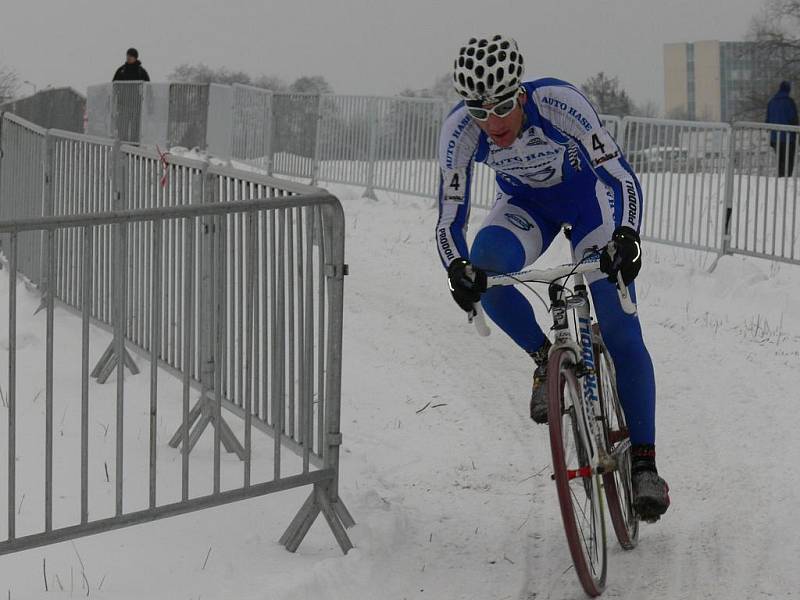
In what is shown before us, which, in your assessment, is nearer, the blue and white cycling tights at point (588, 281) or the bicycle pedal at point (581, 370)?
the bicycle pedal at point (581, 370)

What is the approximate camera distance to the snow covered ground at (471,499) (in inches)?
215

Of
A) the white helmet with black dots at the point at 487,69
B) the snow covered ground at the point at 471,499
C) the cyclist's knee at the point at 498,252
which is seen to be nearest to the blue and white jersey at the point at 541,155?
the cyclist's knee at the point at 498,252

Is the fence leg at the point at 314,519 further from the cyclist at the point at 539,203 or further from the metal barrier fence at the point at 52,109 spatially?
the metal barrier fence at the point at 52,109

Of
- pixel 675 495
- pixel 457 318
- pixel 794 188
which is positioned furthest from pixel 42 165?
pixel 794 188

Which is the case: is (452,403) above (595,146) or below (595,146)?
below

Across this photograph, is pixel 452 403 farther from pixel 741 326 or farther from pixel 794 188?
pixel 794 188

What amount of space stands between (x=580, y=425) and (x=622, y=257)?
68cm

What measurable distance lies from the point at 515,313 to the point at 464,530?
1.15 m

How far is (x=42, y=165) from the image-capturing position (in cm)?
1012

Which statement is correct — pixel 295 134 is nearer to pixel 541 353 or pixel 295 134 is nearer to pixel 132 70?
pixel 132 70

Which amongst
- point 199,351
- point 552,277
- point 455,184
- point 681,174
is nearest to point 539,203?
point 455,184

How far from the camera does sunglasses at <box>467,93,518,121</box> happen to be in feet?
17.8

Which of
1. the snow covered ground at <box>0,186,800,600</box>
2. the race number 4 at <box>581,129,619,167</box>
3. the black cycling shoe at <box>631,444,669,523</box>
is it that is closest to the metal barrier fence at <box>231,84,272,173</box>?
the snow covered ground at <box>0,186,800,600</box>

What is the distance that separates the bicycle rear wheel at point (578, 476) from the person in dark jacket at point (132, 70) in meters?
26.8
